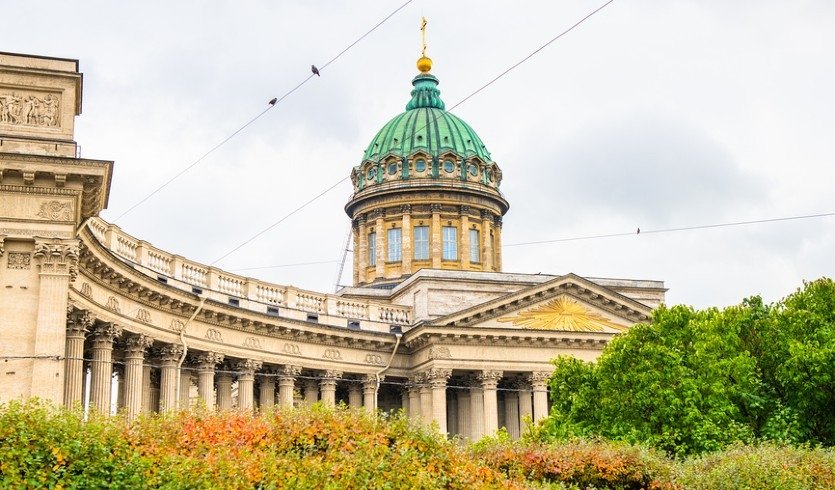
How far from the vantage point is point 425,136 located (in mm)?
79562

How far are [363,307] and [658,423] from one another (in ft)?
71.9

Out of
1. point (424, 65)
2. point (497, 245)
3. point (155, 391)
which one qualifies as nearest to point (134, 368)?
point (155, 391)

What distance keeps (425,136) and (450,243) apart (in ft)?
27.7

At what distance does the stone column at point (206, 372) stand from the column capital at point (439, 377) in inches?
535

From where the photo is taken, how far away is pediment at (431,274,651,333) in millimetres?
59844

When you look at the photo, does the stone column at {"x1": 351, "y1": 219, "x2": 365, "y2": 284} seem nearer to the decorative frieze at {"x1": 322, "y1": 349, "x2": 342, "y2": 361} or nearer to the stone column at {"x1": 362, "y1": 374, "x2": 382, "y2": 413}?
the stone column at {"x1": 362, "y1": 374, "x2": 382, "y2": 413}

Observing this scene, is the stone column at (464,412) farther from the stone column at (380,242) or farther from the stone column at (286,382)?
the stone column at (380,242)

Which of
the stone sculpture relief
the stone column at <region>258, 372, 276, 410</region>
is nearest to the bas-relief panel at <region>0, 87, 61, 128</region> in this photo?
the stone sculpture relief

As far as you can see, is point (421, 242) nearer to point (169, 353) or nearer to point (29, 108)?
point (169, 353)

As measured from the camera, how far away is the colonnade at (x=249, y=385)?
39.2m

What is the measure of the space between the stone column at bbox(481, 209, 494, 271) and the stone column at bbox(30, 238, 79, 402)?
153 ft

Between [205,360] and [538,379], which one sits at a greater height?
[205,360]

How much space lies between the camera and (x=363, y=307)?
60156 millimetres

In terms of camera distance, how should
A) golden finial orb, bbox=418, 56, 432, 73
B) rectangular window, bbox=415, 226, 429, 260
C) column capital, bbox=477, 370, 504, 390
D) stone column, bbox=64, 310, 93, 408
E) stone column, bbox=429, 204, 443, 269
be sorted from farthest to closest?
golden finial orb, bbox=418, 56, 432, 73 < rectangular window, bbox=415, 226, 429, 260 < stone column, bbox=429, 204, 443, 269 < column capital, bbox=477, 370, 504, 390 < stone column, bbox=64, 310, 93, 408
